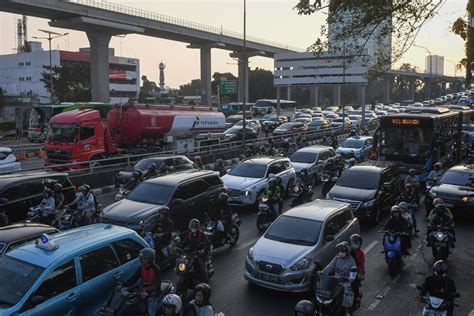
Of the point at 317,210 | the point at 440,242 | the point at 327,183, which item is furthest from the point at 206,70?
the point at 440,242

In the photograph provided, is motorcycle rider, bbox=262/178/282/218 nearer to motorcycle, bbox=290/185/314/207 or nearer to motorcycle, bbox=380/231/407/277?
motorcycle, bbox=290/185/314/207

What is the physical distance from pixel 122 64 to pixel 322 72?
77.0 meters

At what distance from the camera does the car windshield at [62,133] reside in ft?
73.7

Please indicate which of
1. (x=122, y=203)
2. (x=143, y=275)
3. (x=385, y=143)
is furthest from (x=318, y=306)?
(x=385, y=143)

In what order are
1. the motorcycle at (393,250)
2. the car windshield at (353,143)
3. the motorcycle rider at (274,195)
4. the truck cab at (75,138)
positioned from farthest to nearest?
the car windshield at (353,143)
the truck cab at (75,138)
the motorcycle rider at (274,195)
the motorcycle at (393,250)

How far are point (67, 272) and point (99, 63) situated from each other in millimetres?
52639

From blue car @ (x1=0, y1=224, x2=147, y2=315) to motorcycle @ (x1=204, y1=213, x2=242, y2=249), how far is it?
10.2 ft

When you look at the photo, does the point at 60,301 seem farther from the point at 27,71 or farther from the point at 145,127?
the point at 27,71

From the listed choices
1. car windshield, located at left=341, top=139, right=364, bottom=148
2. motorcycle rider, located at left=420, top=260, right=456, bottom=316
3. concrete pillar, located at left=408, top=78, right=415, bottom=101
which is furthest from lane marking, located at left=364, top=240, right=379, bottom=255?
concrete pillar, located at left=408, top=78, right=415, bottom=101

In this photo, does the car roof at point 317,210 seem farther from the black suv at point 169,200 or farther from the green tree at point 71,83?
the green tree at point 71,83

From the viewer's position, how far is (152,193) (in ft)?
40.3

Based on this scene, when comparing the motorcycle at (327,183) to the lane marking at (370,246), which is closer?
the lane marking at (370,246)

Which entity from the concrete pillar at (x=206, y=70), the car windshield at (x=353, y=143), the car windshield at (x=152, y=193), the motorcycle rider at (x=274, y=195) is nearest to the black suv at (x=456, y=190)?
the motorcycle rider at (x=274, y=195)

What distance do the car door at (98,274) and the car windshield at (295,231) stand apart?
138 inches
